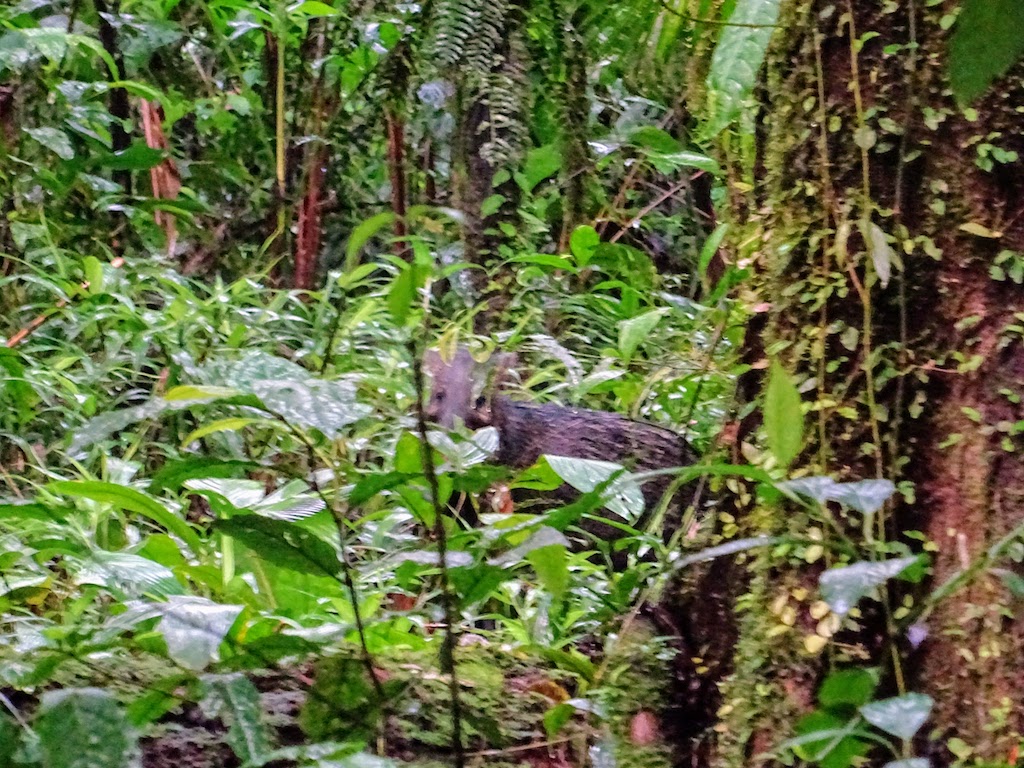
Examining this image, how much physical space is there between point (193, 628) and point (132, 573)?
0.44 metres

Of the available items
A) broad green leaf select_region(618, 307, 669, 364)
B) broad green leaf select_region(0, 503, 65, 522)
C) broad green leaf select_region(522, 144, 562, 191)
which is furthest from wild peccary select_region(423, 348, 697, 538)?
broad green leaf select_region(0, 503, 65, 522)

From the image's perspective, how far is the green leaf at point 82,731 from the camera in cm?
62

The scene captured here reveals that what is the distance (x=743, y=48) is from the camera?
1.06 m

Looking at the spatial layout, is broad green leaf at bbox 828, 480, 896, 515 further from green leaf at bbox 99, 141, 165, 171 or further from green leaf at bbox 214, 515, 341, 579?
green leaf at bbox 99, 141, 165, 171

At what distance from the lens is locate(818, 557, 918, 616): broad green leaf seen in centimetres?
65

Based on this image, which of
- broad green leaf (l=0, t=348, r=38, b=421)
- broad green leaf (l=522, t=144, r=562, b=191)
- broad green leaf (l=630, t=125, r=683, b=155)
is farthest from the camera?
broad green leaf (l=522, t=144, r=562, b=191)

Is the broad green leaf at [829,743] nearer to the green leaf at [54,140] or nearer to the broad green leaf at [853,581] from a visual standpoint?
the broad green leaf at [853,581]

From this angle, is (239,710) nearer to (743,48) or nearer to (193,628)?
(193,628)

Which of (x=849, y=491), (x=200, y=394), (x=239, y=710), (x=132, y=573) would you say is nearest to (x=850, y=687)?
(x=849, y=491)

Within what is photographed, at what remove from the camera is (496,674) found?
114 centimetres

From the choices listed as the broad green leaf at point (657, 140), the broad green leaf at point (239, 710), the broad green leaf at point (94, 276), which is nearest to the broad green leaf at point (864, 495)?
the broad green leaf at point (239, 710)

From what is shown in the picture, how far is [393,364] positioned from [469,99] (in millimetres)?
663

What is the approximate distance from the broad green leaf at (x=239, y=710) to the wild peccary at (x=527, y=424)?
1.42 m

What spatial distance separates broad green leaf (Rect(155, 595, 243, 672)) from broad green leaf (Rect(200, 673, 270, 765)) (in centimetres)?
2
